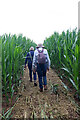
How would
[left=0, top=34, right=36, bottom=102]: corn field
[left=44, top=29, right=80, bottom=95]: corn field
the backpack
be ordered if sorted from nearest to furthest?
[left=44, top=29, right=80, bottom=95]: corn field < [left=0, top=34, right=36, bottom=102]: corn field < the backpack

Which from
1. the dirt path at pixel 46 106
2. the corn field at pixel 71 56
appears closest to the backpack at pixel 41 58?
the corn field at pixel 71 56

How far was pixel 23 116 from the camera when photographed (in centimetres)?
163

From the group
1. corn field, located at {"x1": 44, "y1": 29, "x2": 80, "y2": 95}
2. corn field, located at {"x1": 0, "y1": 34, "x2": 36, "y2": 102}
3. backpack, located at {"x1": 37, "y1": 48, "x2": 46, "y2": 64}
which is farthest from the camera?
backpack, located at {"x1": 37, "y1": 48, "x2": 46, "y2": 64}

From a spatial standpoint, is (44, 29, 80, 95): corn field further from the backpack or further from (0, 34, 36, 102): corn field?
(0, 34, 36, 102): corn field

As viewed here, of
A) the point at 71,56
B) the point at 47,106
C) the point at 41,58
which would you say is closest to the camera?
the point at 47,106

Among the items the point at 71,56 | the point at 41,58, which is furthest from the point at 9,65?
the point at 71,56

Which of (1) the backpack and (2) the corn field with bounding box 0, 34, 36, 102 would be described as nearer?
(2) the corn field with bounding box 0, 34, 36, 102

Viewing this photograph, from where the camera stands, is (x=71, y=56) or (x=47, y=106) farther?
(x=71, y=56)

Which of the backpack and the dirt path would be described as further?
the backpack

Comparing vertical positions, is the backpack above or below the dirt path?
above

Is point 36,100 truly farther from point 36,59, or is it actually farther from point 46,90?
point 36,59

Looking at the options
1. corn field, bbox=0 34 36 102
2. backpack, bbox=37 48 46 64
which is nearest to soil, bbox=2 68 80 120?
corn field, bbox=0 34 36 102

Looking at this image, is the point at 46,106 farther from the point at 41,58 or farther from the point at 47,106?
the point at 41,58

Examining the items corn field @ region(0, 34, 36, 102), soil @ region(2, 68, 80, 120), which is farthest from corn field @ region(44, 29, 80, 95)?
corn field @ region(0, 34, 36, 102)
